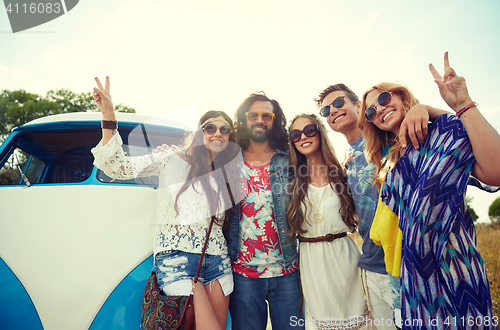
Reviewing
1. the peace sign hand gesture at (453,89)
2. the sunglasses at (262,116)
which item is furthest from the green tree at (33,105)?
the peace sign hand gesture at (453,89)

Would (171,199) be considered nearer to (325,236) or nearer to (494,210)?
(325,236)

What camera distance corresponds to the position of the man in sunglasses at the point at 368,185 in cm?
157

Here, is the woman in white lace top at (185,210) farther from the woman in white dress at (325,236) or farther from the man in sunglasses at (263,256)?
the woman in white dress at (325,236)

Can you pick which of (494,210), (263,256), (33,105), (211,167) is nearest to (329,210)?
(263,256)

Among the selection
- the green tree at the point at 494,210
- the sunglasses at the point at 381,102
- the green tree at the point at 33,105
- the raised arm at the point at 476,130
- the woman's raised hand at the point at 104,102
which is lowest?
the green tree at the point at 494,210

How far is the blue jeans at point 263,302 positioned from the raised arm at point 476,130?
152 centimetres

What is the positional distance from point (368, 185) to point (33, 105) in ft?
88.9

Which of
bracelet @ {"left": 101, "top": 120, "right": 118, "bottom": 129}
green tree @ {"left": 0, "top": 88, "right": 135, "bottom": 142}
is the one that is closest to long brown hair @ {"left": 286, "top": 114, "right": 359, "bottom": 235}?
bracelet @ {"left": 101, "top": 120, "right": 118, "bottom": 129}

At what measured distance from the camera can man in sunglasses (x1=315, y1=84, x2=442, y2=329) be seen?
1567 millimetres

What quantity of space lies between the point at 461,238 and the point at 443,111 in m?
0.71

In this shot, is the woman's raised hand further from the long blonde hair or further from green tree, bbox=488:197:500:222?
green tree, bbox=488:197:500:222

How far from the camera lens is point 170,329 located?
5.33 feet

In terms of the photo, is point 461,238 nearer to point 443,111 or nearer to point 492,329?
point 492,329

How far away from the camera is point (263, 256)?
7.27 ft
